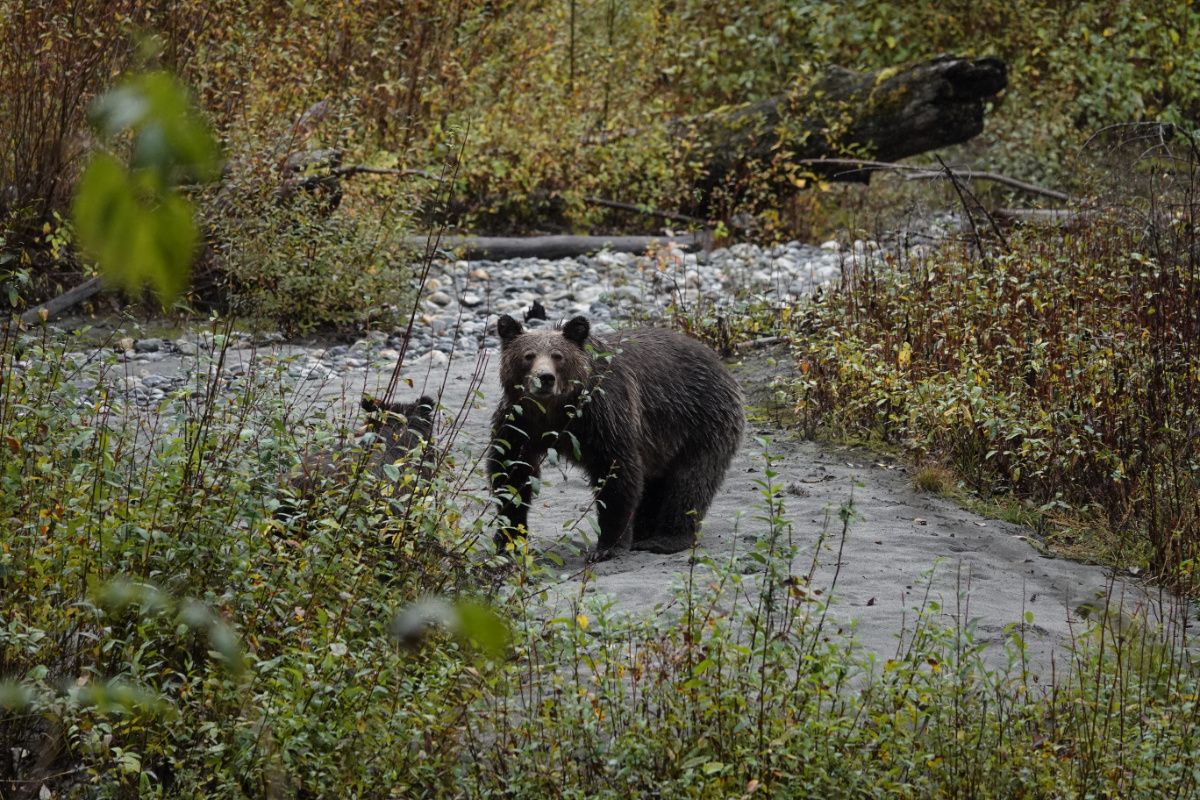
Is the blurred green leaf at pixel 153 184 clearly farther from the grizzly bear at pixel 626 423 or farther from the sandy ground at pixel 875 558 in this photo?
the grizzly bear at pixel 626 423

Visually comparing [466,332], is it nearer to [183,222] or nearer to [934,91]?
[934,91]

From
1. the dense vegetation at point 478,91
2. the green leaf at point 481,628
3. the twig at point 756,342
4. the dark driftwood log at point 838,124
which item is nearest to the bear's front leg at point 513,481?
the dense vegetation at point 478,91

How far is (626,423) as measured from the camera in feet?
22.6

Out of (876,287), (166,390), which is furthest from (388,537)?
(876,287)

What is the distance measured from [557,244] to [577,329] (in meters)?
8.65

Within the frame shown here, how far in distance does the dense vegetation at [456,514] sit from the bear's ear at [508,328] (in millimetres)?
724

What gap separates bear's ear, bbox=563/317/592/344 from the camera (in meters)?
6.84

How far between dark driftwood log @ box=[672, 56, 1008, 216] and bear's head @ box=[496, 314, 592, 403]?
8151 mm

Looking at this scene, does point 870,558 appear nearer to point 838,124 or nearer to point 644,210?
point 838,124

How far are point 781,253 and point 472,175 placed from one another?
3609 millimetres

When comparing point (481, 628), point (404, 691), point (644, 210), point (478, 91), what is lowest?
point (404, 691)

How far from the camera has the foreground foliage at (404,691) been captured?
387cm

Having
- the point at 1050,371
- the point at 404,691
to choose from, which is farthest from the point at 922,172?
the point at 404,691

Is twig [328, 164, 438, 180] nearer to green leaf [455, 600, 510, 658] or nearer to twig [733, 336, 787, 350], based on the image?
twig [733, 336, 787, 350]
